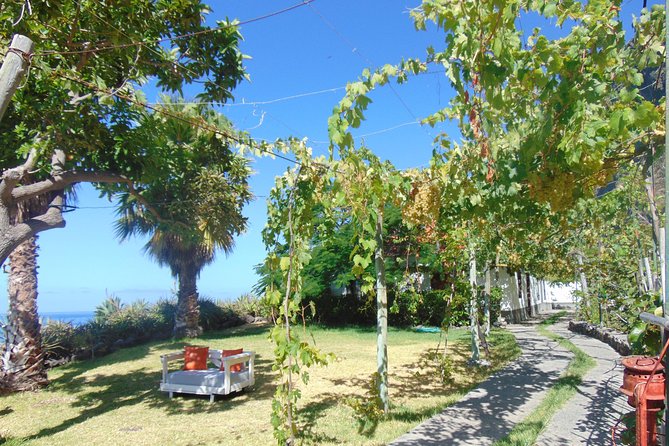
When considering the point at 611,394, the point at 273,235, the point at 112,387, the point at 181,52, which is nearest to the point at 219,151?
the point at 181,52

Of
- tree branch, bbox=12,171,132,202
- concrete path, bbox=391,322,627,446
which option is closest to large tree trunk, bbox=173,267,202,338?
tree branch, bbox=12,171,132,202

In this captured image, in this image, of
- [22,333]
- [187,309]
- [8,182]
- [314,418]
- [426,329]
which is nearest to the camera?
[8,182]

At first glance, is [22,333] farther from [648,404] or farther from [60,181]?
[648,404]

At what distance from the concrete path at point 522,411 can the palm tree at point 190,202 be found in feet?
14.7

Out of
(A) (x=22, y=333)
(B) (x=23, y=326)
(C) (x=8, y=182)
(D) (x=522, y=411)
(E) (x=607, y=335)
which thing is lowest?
(D) (x=522, y=411)

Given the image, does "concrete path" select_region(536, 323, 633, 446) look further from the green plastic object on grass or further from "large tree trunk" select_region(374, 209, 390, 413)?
the green plastic object on grass

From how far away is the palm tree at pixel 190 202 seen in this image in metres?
7.88

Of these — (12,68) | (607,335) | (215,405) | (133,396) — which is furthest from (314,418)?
(607,335)

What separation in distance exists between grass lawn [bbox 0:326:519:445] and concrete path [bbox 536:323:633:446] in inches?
58.2

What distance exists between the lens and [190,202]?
11.0 metres

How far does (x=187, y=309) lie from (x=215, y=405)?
33.7 ft

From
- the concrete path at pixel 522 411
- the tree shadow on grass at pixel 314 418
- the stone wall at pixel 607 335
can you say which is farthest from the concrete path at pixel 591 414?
the tree shadow on grass at pixel 314 418

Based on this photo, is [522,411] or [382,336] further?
[382,336]

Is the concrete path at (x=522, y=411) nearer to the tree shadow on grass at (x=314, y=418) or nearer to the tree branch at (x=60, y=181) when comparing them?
the tree shadow on grass at (x=314, y=418)
